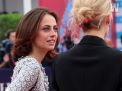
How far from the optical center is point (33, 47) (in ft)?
10.3

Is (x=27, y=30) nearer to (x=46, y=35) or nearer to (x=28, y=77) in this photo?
(x=46, y=35)

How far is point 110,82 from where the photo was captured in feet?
8.15

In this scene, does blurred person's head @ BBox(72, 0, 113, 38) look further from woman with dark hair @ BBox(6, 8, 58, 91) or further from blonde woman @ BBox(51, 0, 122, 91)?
woman with dark hair @ BBox(6, 8, 58, 91)

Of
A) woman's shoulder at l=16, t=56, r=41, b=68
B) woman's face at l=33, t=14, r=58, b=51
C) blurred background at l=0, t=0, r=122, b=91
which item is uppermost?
woman's face at l=33, t=14, r=58, b=51

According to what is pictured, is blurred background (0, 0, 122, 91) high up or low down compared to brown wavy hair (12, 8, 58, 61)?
down

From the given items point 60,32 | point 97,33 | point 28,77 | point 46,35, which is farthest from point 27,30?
point 60,32

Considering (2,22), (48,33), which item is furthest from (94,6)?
(2,22)

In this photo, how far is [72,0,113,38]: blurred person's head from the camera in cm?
252

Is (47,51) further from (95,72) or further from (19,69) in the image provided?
(95,72)

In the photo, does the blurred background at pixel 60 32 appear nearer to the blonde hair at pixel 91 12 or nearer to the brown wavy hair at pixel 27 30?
the blonde hair at pixel 91 12

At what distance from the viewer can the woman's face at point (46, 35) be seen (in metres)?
3.07

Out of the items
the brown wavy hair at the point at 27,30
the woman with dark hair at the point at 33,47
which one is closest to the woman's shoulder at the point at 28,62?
the woman with dark hair at the point at 33,47

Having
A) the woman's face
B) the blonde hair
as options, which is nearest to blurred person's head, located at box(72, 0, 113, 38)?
the blonde hair

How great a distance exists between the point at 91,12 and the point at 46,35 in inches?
23.8
